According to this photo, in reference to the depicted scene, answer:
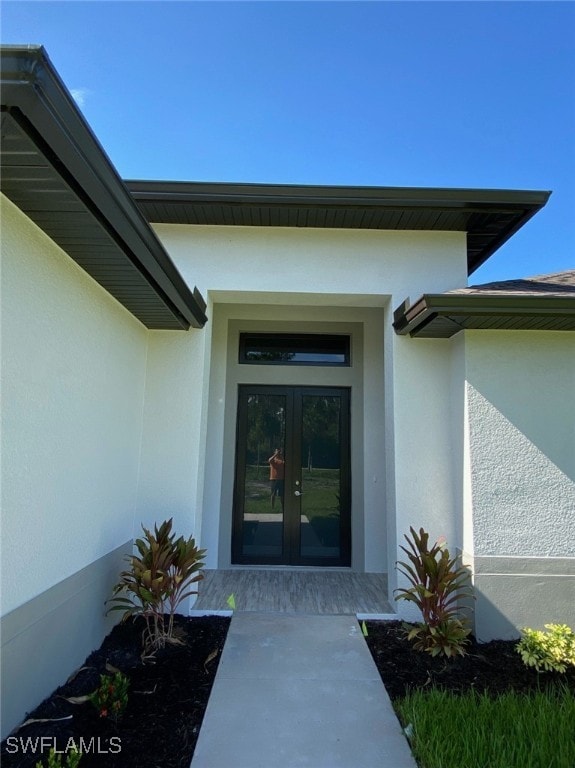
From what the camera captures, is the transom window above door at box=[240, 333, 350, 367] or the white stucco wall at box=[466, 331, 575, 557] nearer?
the white stucco wall at box=[466, 331, 575, 557]

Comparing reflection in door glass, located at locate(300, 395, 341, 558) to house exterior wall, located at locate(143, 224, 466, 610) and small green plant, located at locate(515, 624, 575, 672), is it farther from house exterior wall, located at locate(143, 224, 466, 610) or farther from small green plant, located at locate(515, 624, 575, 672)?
small green plant, located at locate(515, 624, 575, 672)

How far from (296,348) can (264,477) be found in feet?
8.04

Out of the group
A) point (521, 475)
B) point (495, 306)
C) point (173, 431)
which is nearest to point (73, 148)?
point (173, 431)

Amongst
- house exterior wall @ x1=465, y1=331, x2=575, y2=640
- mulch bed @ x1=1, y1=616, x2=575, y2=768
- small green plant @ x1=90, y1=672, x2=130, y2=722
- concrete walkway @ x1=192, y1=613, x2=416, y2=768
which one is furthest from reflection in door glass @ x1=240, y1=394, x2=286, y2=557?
small green plant @ x1=90, y1=672, x2=130, y2=722

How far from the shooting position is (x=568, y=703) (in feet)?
11.2

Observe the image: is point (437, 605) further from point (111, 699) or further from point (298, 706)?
point (111, 699)

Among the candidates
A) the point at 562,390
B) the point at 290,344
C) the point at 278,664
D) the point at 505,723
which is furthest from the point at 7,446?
the point at 562,390

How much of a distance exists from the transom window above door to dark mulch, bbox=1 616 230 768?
15.0 feet

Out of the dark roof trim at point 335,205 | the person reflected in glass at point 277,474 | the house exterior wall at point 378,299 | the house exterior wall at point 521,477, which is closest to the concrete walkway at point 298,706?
the house exterior wall at point 378,299

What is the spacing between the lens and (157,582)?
4359 millimetres

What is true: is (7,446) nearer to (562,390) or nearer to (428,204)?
(428,204)

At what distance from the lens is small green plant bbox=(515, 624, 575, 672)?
4.10m

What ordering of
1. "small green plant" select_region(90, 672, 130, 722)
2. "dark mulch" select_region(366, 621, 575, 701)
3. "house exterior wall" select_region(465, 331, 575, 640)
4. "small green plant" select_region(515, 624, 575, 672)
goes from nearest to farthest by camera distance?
"small green plant" select_region(90, 672, 130, 722)
"dark mulch" select_region(366, 621, 575, 701)
"small green plant" select_region(515, 624, 575, 672)
"house exterior wall" select_region(465, 331, 575, 640)

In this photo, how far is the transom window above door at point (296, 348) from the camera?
7.61 metres
